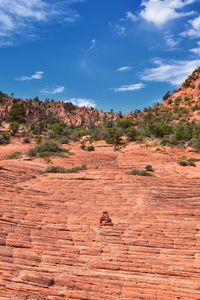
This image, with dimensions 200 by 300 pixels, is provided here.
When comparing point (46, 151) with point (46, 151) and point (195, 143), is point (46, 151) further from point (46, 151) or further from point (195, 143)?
point (195, 143)

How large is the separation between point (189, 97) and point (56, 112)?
32876 millimetres

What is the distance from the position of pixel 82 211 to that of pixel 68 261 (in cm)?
522

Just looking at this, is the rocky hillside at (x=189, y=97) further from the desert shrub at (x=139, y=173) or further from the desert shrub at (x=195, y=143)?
the desert shrub at (x=139, y=173)

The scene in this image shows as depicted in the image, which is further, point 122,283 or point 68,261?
point 68,261

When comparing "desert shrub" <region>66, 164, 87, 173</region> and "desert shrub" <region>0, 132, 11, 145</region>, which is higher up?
"desert shrub" <region>0, 132, 11, 145</region>

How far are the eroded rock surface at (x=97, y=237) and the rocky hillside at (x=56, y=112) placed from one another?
5961cm

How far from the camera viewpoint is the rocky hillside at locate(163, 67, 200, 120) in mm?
69125

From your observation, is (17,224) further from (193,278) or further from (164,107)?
(164,107)

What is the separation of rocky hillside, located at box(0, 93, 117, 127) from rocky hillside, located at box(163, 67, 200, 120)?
1658cm

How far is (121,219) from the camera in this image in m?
19.3

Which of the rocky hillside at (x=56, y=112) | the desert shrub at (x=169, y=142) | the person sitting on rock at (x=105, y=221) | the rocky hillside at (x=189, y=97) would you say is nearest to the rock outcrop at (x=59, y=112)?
the rocky hillside at (x=56, y=112)

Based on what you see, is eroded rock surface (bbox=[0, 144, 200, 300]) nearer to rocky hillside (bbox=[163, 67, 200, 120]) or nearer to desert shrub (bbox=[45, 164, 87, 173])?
desert shrub (bbox=[45, 164, 87, 173])

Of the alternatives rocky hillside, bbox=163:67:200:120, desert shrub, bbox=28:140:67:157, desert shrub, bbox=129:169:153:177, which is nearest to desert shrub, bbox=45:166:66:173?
desert shrub, bbox=129:169:153:177

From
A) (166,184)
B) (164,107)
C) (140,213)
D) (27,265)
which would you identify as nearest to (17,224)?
(27,265)
